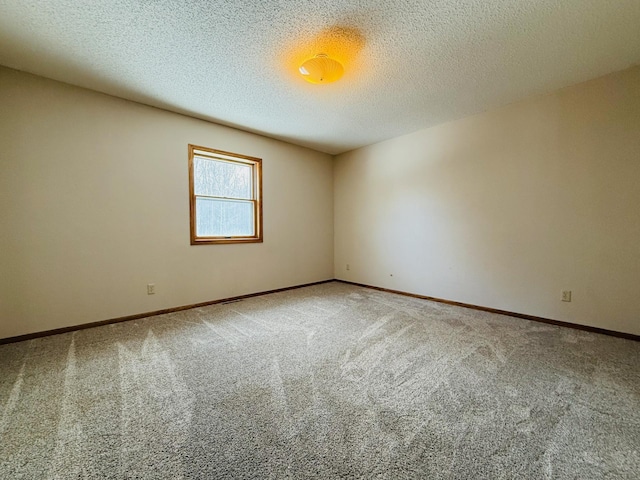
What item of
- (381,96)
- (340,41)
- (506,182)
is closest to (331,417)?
(340,41)

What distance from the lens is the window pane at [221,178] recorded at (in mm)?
3612

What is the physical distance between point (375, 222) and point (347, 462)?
12.4ft

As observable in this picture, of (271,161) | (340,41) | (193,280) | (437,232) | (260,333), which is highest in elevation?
(340,41)

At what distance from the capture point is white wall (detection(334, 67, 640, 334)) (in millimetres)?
2506

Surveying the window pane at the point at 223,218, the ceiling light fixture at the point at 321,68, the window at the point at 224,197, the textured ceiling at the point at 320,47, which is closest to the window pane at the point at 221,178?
the window at the point at 224,197

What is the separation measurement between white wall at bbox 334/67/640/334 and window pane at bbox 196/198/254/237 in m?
2.19

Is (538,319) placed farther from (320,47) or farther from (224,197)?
(224,197)

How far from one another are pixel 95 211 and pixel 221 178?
4.99ft

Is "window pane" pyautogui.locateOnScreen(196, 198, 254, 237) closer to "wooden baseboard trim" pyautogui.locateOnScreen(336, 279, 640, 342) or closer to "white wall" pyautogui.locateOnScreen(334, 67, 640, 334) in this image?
"white wall" pyautogui.locateOnScreen(334, 67, 640, 334)

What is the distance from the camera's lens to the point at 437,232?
149 inches

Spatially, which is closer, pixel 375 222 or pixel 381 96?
pixel 381 96

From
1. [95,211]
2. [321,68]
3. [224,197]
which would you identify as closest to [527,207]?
[321,68]

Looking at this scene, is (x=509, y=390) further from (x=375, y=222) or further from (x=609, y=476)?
(x=375, y=222)

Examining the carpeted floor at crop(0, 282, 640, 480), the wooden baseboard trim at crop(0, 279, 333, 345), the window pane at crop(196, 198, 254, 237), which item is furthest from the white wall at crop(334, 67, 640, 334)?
the wooden baseboard trim at crop(0, 279, 333, 345)
